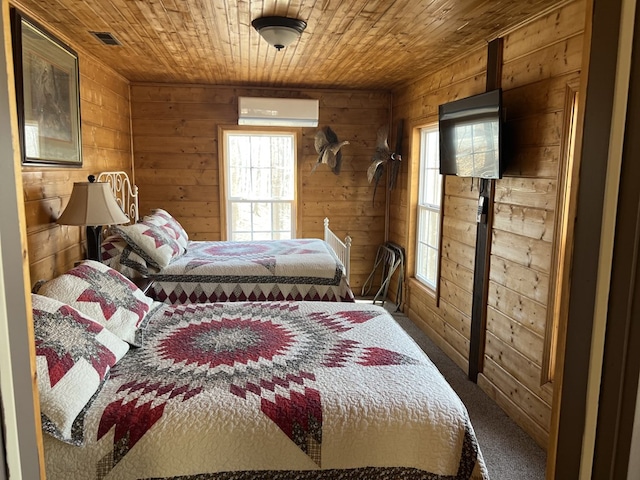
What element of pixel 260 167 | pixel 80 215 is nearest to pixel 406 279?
pixel 260 167

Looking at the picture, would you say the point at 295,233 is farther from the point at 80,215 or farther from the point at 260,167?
the point at 80,215

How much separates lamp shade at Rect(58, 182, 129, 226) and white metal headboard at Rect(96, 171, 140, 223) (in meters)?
1.10

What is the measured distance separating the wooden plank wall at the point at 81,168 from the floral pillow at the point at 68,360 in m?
0.95

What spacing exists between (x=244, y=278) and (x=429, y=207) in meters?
1.93

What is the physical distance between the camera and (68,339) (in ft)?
5.57

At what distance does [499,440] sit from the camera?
258 centimetres

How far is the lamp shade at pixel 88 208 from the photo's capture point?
2.71 meters

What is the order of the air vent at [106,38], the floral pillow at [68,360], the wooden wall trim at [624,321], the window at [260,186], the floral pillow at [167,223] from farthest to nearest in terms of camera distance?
the window at [260,186]
the floral pillow at [167,223]
the air vent at [106,38]
the floral pillow at [68,360]
the wooden wall trim at [624,321]

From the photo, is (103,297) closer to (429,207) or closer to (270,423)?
(270,423)

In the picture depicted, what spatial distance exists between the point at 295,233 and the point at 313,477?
3.80 meters

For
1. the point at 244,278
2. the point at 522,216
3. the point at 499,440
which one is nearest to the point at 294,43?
the point at 244,278

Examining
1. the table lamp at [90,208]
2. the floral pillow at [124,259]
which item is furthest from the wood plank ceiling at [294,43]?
the floral pillow at [124,259]

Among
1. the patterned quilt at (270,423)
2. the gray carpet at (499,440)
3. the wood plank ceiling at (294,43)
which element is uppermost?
the wood plank ceiling at (294,43)

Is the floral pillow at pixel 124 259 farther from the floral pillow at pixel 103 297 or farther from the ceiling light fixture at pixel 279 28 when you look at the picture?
the ceiling light fixture at pixel 279 28
